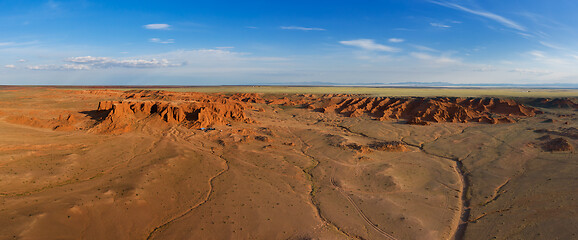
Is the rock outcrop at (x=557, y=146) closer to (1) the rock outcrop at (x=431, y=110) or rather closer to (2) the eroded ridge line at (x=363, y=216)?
(1) the rock outcrop at (x=431, y=110)

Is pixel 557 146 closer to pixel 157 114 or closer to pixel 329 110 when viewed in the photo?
pixel 329 110

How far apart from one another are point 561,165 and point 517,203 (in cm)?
1210

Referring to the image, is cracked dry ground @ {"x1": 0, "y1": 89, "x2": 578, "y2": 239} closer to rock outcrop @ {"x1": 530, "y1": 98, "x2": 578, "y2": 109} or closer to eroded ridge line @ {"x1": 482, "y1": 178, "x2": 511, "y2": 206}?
eroded ridge line @ {"x1": 482, "y1": 178, "x2": 511, "y2": 206}

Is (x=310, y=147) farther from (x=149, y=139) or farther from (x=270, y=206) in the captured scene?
(x=149, y=139)

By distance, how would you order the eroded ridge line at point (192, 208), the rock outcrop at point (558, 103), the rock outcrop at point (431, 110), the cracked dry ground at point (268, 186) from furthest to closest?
1. the rock outcrop at point (558, 103)
2. the rock outcrop at point (431, 110)
3. the cracked dry ground at point (268, 186)
4. the eroded ridge line at point (192, 208)

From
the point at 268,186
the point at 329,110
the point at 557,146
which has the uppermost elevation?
the point at 329,110

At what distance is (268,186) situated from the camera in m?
21.6

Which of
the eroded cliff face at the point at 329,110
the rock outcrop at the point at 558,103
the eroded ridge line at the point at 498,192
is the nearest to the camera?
the eroded ridge line at the point at 498,192

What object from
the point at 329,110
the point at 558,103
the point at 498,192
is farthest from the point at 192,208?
the point at 558,103

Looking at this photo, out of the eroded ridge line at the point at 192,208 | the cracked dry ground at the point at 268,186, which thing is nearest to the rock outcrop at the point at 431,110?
the cracked dry ground at the point at 268,186

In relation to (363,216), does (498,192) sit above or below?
above

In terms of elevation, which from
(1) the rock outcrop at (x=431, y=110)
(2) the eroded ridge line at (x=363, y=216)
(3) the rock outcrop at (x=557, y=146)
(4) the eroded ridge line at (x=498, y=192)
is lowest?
(2) the eroded ridge line at (x=363, y=216)

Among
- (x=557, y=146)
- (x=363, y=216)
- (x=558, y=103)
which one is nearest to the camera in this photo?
(x=363, y=216)

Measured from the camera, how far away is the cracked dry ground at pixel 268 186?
15523 mm
